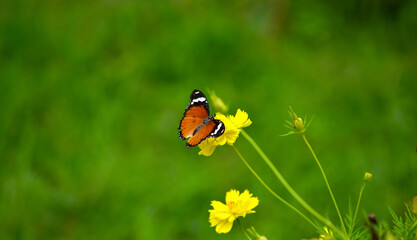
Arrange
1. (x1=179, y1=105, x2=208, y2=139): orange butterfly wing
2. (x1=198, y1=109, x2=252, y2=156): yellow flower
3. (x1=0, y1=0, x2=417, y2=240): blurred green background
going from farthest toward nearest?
(x1=0, y1=0, x2=417, y2=240): blurred green background < (x1=179, y1=105, x2=208, y2=139): orange butterfly wing < (x1=198, y1=109, x2=252, y2=156): yellow flower

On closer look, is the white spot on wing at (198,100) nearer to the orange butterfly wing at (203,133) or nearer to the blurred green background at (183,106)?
the orange butterfly wing at (203,133)

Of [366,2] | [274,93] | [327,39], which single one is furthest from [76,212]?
[366,2]

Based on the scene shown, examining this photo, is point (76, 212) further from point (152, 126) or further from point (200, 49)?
point (200, 49)

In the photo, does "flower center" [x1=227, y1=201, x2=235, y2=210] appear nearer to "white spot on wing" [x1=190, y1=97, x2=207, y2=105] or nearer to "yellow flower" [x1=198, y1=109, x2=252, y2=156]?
"yellow flower" [x1=198, y1=109, x2=252, y2=156]

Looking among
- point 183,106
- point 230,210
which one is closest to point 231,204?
point 230,210

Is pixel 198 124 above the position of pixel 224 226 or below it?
above

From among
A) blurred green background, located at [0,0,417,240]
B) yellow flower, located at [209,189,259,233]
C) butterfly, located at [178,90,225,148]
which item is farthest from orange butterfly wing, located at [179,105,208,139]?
blurred green background, located at [0,0,417,240]

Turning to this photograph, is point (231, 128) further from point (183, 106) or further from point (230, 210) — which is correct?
point (183, 106)
